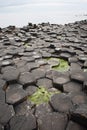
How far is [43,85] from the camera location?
162cm

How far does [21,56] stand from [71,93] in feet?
3.69

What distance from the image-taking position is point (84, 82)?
1537 mm

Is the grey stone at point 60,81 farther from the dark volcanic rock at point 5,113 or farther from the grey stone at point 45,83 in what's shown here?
the dark volcanic rock at point 5,113

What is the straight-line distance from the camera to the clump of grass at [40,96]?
4.68 feet

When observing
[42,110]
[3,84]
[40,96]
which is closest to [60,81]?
[40,96]

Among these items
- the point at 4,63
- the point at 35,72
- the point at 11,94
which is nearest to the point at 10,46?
the point at 4,63

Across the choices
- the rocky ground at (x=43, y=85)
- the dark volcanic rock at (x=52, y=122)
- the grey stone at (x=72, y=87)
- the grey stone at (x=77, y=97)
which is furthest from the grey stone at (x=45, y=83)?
the dark volcanic rock at (x=52, y=122)

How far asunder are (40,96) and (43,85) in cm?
16

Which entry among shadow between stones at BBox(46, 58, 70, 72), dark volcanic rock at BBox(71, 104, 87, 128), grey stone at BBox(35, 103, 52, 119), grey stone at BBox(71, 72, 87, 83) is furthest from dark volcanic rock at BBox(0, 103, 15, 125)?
shadow between stones at BBox(46, 58, 70, 72)

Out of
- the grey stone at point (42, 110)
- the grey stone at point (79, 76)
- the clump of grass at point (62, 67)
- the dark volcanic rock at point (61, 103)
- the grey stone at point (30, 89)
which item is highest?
the grey stone at point (79, 76)

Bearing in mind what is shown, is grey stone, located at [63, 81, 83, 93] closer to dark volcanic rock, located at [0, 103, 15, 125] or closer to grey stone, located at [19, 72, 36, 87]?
grey stone, located at [19, 72, 36, 87]

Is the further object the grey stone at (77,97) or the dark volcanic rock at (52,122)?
the grey stone at (77,97)

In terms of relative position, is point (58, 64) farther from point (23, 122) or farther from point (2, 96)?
point (23, 122)

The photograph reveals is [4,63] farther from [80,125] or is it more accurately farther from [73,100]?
[80,125]
